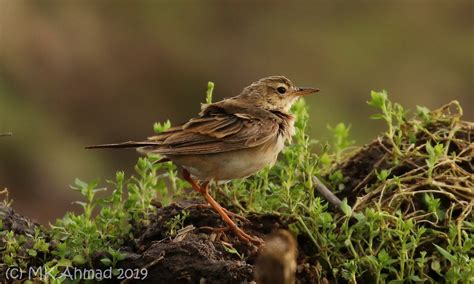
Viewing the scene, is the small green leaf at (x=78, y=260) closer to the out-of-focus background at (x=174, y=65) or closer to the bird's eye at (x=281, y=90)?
the bird's eye at (x=281, y=90)

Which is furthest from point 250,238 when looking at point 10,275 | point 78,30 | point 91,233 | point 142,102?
point 78,30

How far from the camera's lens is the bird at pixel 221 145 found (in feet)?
22.2

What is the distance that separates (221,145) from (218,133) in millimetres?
93

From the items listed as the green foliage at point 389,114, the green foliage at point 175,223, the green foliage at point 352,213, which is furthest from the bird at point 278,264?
the green foliage at point 389,114

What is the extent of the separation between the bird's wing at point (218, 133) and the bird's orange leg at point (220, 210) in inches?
11.7

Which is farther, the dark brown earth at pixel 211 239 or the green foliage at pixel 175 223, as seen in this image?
the green foliage at pixel 175 223

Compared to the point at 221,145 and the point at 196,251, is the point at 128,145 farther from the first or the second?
the point at 196,251

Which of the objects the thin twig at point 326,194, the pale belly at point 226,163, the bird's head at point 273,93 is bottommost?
the thin twig at point 326,194

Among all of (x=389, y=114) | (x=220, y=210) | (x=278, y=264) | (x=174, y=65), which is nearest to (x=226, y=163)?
(x=220, y=210)

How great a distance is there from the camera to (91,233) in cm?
638

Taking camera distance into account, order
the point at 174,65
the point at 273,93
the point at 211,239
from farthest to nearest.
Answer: the point at 174,65, the point at 273,93, the point at 211,239

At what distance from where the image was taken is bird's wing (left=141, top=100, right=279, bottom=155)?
678 cm

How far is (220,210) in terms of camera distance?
6633 millimetres

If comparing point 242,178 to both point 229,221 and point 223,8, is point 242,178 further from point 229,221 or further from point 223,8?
point 223,8
